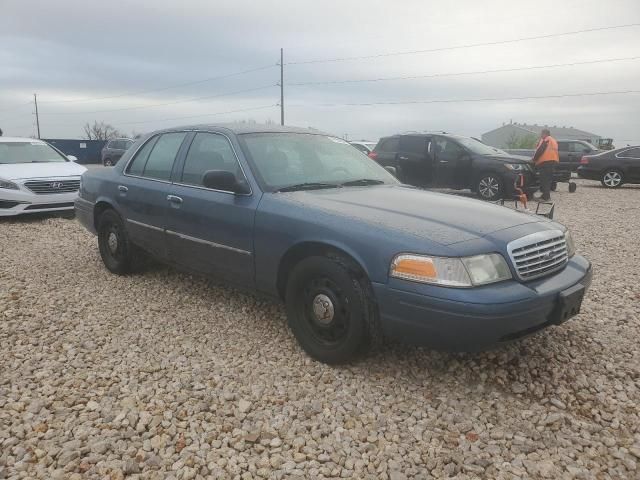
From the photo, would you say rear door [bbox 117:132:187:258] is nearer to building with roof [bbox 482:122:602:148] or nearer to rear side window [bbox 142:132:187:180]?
rear side window [bbox 142:132:187:180]

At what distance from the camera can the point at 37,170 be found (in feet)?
27.9

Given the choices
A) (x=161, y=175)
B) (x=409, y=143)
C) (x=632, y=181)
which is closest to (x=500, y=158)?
(x=409, y=143)

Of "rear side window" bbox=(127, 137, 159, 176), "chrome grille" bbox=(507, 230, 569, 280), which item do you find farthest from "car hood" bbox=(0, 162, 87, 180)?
"chrome grille" bbox=(507, 230, 569, 280)

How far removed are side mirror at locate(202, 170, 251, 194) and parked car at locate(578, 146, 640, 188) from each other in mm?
15406

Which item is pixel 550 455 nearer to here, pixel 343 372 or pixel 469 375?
pixel 469 375

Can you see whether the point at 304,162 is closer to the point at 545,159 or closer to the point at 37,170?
the point at 37,170

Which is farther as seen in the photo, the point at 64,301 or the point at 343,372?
the point at 64,301

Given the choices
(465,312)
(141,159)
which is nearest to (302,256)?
(465,312)

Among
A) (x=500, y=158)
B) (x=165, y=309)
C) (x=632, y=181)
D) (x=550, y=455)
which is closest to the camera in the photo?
(x=550, y=455)

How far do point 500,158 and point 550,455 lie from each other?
9.60 meters

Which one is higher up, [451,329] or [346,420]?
[451,329]

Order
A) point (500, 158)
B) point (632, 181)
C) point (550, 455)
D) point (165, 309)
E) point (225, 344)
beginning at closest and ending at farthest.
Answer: point (550, 455) → point (225, 344) → point (165, 309) → point (500, 158) → point (632, 181)

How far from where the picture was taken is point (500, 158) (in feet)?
36.1

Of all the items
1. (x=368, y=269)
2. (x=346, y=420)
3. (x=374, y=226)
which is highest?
(x=374, y=226)
